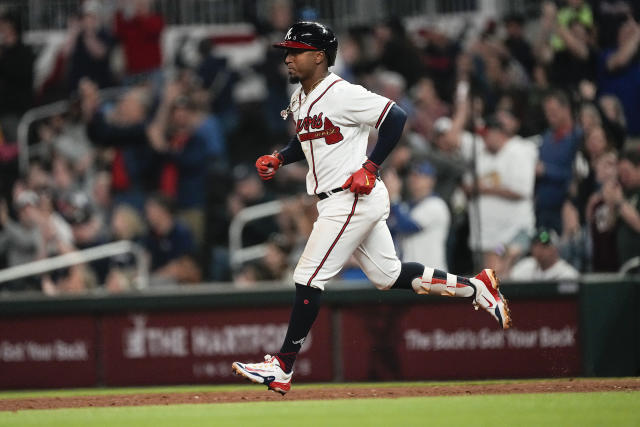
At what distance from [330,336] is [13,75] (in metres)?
6.14

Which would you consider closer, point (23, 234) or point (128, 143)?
point (23, 234)

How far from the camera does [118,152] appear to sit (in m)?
12.4

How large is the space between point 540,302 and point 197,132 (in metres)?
4.49

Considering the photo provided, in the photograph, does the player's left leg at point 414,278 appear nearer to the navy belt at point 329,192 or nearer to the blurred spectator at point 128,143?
the navy belt at point 329,192

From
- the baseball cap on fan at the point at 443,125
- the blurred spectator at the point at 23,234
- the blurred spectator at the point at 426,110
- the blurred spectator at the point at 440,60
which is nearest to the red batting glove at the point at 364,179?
the baseball cap on fan at the point at 443,125

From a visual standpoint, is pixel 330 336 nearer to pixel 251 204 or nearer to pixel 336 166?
pixel 251 204

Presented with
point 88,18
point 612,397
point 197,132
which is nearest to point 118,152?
point 197,132

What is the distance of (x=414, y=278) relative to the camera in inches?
277

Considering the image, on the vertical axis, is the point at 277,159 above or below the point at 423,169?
above

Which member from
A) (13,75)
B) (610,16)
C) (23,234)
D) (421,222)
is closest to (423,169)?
(421,222)

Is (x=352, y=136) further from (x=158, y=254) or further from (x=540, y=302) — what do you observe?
(x=158, y=254)

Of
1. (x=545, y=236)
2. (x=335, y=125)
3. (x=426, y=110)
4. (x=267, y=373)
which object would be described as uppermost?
(x=335, y=125)

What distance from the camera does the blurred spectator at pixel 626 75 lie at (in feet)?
33.3

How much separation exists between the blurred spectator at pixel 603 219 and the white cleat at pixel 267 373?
3372 millimetres
